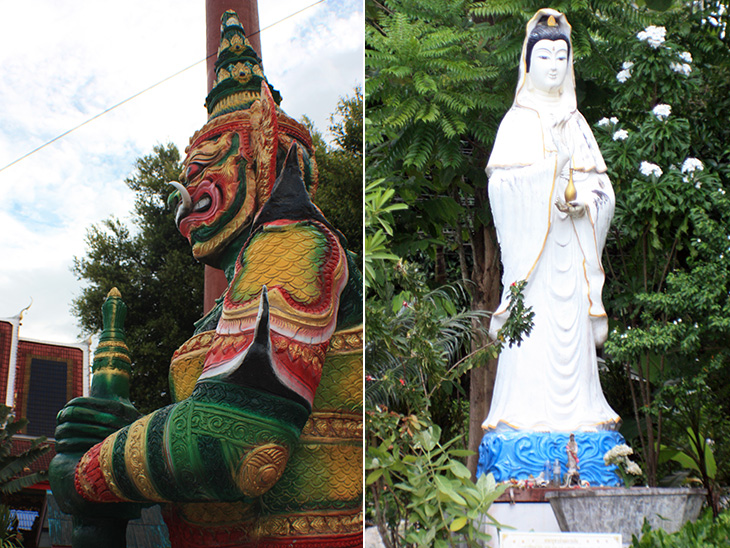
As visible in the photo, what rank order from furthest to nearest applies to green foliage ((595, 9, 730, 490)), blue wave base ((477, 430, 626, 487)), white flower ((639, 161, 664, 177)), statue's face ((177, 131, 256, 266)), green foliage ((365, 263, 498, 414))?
white flower ((639, 161, 664, 177)) → green foliage ((595, 9, 730, 490)) → blue wave base ((477, 430, 626, 487)) → green foliage ((365, 263, 498, 414)) → statue's face ((177, 131, 256, 266))

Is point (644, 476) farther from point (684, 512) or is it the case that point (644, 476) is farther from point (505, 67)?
point (505, 67)

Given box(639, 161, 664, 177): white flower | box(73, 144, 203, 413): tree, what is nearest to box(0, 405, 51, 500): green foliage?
box(73, 144, 203, 413): tree

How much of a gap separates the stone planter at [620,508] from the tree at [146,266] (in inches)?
64.4

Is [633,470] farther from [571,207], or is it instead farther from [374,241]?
[374,241]

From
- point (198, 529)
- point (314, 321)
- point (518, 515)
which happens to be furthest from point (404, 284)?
point (518, 515)

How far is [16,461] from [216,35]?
67.8 inches

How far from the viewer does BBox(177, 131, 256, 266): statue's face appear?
264 cm

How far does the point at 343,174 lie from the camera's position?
2646 millimetres

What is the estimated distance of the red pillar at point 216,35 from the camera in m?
2.67

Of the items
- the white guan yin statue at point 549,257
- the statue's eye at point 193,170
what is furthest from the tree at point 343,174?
the white guan yin statue at point 549,257

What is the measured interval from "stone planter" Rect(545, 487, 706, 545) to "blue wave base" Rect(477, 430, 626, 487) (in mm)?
1251

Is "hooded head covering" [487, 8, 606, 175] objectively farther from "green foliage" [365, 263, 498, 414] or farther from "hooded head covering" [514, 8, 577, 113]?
"green foliage" [365, 263, 498, 414]

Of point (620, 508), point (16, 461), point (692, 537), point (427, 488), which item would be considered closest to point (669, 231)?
point (620, 508)

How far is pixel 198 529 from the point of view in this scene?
2.37 metres
